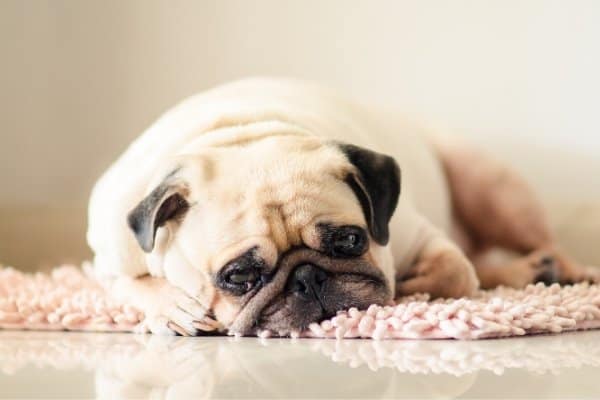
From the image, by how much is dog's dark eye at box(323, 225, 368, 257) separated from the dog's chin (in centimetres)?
7

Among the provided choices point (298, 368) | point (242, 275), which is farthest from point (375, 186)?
point (298, 368)

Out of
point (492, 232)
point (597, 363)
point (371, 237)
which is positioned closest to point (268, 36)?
point (492, 232)

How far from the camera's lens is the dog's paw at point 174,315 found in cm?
207

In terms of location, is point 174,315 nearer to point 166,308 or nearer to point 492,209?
point 166,308

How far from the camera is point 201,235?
2.08 meters

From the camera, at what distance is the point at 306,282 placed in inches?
78.7

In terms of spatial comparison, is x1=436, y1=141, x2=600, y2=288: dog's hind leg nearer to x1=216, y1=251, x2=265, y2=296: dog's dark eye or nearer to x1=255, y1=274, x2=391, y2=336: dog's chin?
x1=255, y1=274, x2=391, y2=336: dog's chin

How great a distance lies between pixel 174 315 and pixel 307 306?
304 mm

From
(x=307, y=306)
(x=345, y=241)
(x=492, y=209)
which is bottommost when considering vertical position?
(x=492, y=209)

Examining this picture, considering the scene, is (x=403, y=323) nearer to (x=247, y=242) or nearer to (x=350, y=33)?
(x=247, y=242)

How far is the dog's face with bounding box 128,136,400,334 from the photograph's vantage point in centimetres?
201

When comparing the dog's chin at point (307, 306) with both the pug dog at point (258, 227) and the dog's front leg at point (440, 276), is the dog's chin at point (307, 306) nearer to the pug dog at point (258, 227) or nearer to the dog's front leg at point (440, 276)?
the pug dog at point (258, 227)

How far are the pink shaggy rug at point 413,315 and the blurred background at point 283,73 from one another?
1.47 meters

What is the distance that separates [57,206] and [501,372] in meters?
2.64
